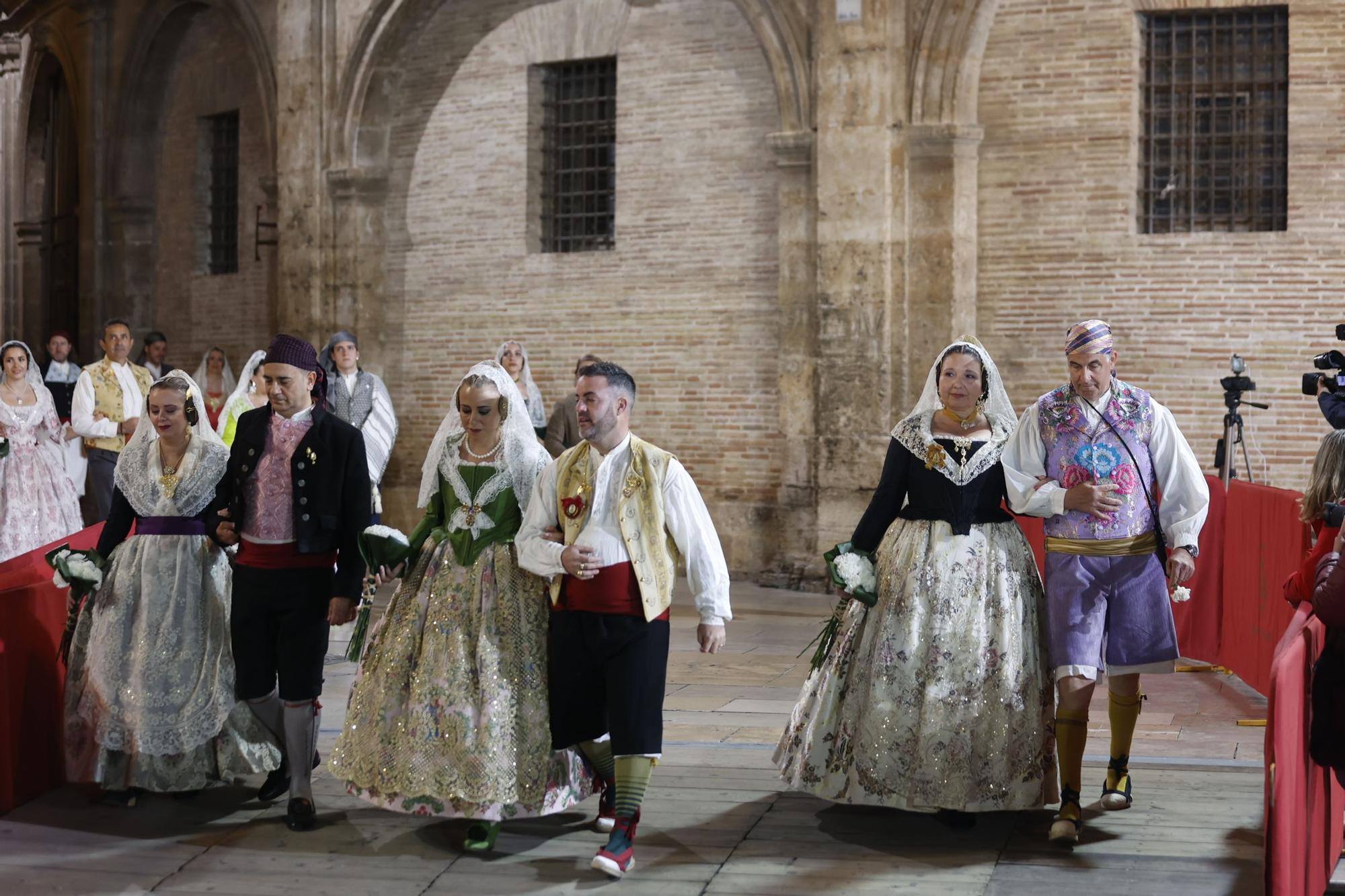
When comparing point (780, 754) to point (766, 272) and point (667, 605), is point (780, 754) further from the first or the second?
point (766, 272)

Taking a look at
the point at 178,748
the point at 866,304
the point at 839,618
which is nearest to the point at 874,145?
the point at 866,304

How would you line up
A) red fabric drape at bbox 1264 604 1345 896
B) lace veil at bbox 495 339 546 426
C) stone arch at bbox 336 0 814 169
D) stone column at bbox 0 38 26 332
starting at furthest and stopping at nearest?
stone column at bbox 0 38 26 332, stone arch at bbox 336 0 814 169, lace veil at bbox 495 339 546 426, red fabric drape at bbox 1264 604 1345 896

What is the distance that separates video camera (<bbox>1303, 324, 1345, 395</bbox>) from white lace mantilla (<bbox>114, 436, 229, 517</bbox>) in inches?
174

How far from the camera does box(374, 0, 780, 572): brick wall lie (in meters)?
12.7

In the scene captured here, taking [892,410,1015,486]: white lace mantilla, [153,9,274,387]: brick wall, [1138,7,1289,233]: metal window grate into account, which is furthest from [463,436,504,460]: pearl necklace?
[153,9,274,387]: brick wall

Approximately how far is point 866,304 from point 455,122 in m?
4.72

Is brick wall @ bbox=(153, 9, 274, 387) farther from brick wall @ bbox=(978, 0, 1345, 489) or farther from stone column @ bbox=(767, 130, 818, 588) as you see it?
brick wall @ bbox=(978, 0, 1345, 489)

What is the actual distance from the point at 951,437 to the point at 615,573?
126 cm

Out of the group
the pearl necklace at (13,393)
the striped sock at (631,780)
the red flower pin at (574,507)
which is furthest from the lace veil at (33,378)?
the striped sock at (631,780)

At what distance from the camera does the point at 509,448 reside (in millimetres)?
5297

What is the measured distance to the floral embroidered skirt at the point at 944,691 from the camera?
498 centimetres

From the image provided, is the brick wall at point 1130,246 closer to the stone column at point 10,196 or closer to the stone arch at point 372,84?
the stone arch at point 372,84

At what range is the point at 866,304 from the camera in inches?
463

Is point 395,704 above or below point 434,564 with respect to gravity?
below
